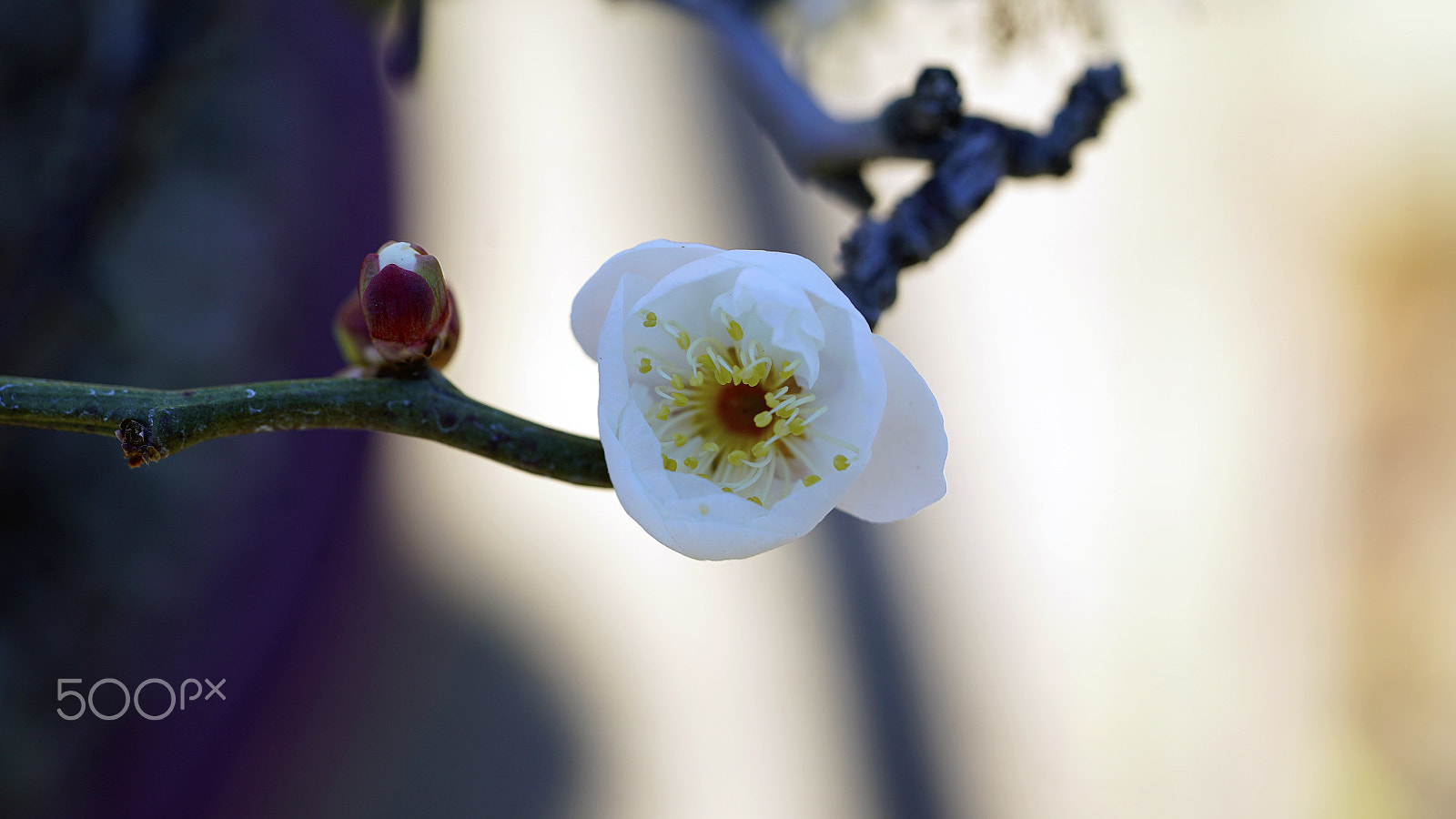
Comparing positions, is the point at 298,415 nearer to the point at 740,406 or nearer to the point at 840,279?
the point at 740,406

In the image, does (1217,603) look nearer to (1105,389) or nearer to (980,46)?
(1105,389)

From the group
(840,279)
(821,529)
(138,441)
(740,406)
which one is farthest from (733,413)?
(821,529)

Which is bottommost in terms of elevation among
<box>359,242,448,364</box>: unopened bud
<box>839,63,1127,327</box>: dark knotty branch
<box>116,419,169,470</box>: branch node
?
<box>116,419,169,470</box>: branch node

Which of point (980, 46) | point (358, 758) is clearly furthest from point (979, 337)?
point (358, 758)

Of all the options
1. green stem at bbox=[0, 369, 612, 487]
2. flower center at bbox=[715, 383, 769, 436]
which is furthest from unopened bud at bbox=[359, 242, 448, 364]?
flower center at bbox=[715, 383, 769, 436]

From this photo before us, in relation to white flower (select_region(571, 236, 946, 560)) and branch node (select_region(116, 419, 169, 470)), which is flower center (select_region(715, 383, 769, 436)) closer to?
white flower (select_region(571, 236, 946, 560))

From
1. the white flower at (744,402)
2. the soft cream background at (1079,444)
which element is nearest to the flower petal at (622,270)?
the white flower at (744,402)

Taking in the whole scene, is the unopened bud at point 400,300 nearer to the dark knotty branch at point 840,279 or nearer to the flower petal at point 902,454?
the dark knotty branch at point 840,279
